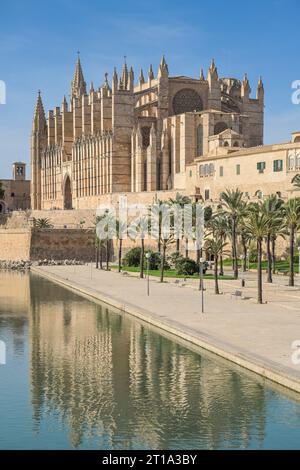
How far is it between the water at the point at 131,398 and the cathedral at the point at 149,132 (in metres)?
39.5

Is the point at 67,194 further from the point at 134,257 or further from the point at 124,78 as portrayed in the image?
the point at 134,257

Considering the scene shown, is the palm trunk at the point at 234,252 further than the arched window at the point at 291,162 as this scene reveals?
No

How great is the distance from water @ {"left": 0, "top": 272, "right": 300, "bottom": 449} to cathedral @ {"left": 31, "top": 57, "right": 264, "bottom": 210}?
39.5 meters

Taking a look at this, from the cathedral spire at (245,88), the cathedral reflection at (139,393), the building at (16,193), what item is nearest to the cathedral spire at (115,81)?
the cathedral spire at (245,88)

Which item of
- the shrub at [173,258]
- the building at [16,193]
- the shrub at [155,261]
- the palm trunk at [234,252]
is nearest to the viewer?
the palm trunk at [234,252]

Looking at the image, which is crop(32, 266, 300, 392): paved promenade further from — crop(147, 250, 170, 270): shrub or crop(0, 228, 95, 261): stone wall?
crop(0, 228, 95, 261): stone wall

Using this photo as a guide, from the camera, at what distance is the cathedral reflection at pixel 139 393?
14984mm

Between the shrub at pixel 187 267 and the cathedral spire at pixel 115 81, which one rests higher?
the cathedral spire at pixel 115 81

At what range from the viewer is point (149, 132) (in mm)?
76375

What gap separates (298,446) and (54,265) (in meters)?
53.9

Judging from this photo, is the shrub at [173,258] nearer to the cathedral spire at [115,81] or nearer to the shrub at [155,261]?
the shrub at [155,261]

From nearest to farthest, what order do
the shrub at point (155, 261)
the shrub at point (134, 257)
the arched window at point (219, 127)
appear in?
1. the shrub at point (155, 261)
2. the shrub at point (134, 257)
3. the arched window at point (219, 127)

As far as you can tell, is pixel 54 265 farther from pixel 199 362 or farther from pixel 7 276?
pixel 199 362

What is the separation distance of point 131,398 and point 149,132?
60274 mm
